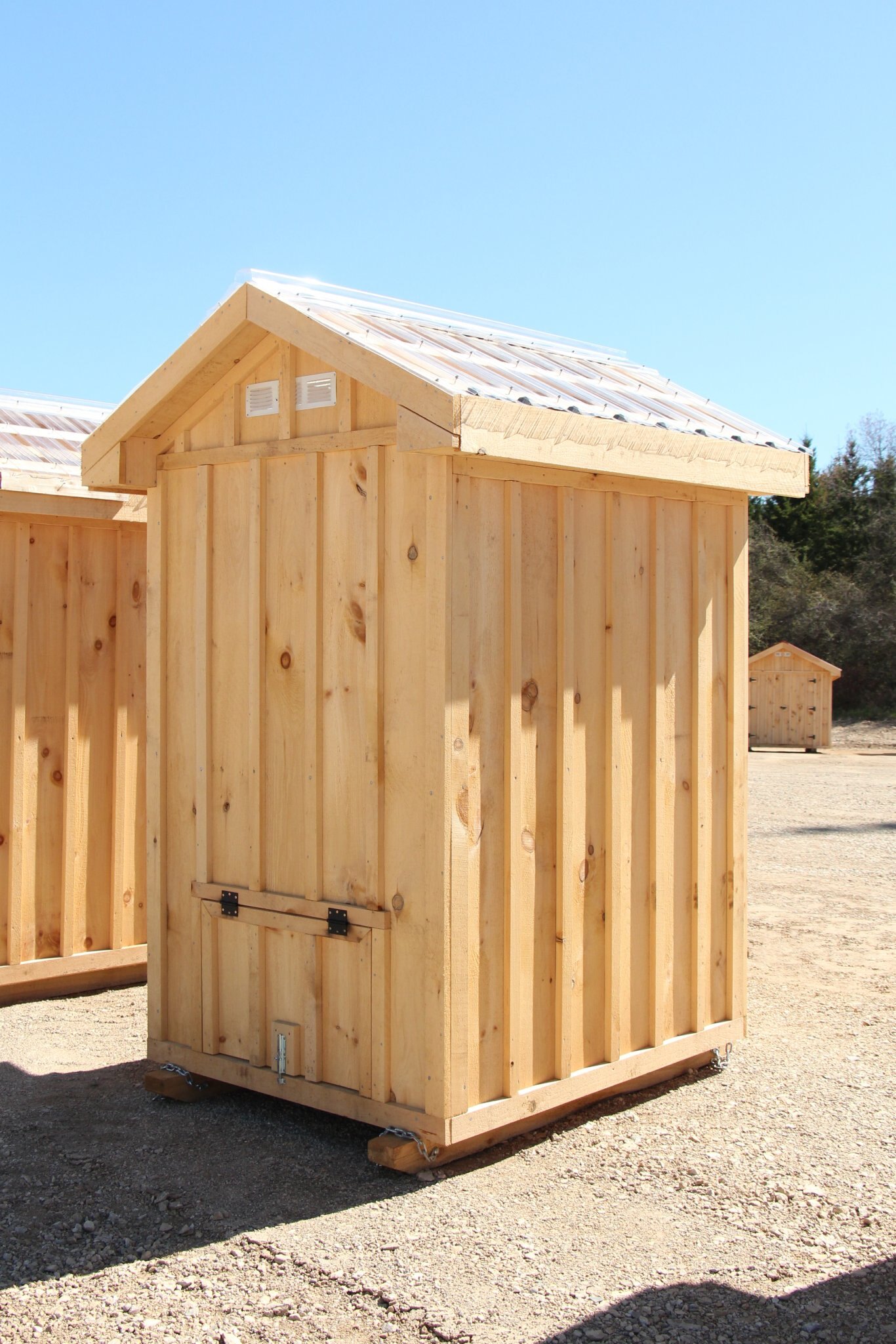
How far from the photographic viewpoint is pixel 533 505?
5.18 metres

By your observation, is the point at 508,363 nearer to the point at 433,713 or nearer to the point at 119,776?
the point at 433,713

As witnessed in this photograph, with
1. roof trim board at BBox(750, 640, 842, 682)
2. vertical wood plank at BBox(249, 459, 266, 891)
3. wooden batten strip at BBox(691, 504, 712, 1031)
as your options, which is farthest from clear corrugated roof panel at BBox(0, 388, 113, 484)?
roof trim board at BBox(750, 640, 842, 682)

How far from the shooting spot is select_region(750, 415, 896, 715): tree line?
116 ft

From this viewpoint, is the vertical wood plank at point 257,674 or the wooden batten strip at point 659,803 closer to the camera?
the vertical wood plank at point 257,674

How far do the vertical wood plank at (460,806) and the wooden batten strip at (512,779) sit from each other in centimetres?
20

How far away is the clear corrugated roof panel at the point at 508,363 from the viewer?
508 cm

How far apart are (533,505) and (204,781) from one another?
1.83 m

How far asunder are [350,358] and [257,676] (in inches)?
53.1

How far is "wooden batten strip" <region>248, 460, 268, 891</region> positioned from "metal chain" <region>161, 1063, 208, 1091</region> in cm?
96

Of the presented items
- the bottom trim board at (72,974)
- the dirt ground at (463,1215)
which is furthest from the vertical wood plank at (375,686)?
the bottom trim board at (72,974)

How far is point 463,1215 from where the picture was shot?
4535mm

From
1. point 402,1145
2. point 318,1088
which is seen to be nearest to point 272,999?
point 318,1088

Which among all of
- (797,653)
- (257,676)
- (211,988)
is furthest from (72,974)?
(797,653)

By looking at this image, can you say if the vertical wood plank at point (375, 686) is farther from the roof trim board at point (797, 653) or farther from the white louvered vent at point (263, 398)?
the roof trim board at point (797, 653)
